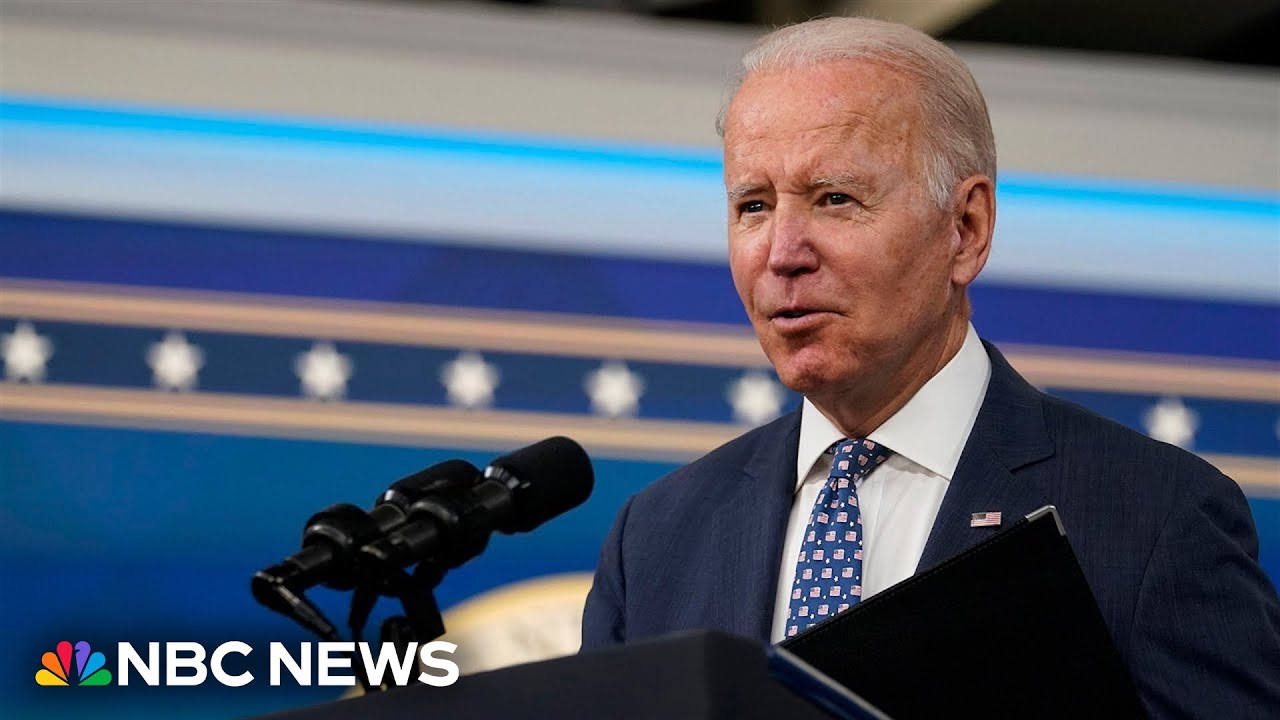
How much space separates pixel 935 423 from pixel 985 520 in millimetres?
172

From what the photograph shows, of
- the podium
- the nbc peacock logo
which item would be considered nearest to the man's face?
the podium

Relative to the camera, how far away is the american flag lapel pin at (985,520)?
1734 millimetres

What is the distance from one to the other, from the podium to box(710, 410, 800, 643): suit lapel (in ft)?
2.50

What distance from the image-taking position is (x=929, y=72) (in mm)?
1894

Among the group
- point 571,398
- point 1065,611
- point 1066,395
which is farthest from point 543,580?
point 1065,611

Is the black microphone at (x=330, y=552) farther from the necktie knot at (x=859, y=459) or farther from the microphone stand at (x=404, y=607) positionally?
the necktie knot at (x=859, y=459)

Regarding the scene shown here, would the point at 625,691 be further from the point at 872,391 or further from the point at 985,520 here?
the point at 872,391

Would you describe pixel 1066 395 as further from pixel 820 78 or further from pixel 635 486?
pixel 820 78

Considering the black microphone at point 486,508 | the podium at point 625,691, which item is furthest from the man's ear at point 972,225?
the podium at point 625,691

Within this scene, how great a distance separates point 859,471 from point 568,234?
1.65m

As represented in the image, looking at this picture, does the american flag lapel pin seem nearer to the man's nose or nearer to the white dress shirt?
the white dress shirt

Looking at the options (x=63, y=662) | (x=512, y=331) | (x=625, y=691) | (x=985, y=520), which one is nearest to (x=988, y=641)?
(x=985, y=520)

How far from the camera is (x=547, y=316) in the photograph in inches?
133

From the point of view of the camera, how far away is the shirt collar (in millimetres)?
1862
